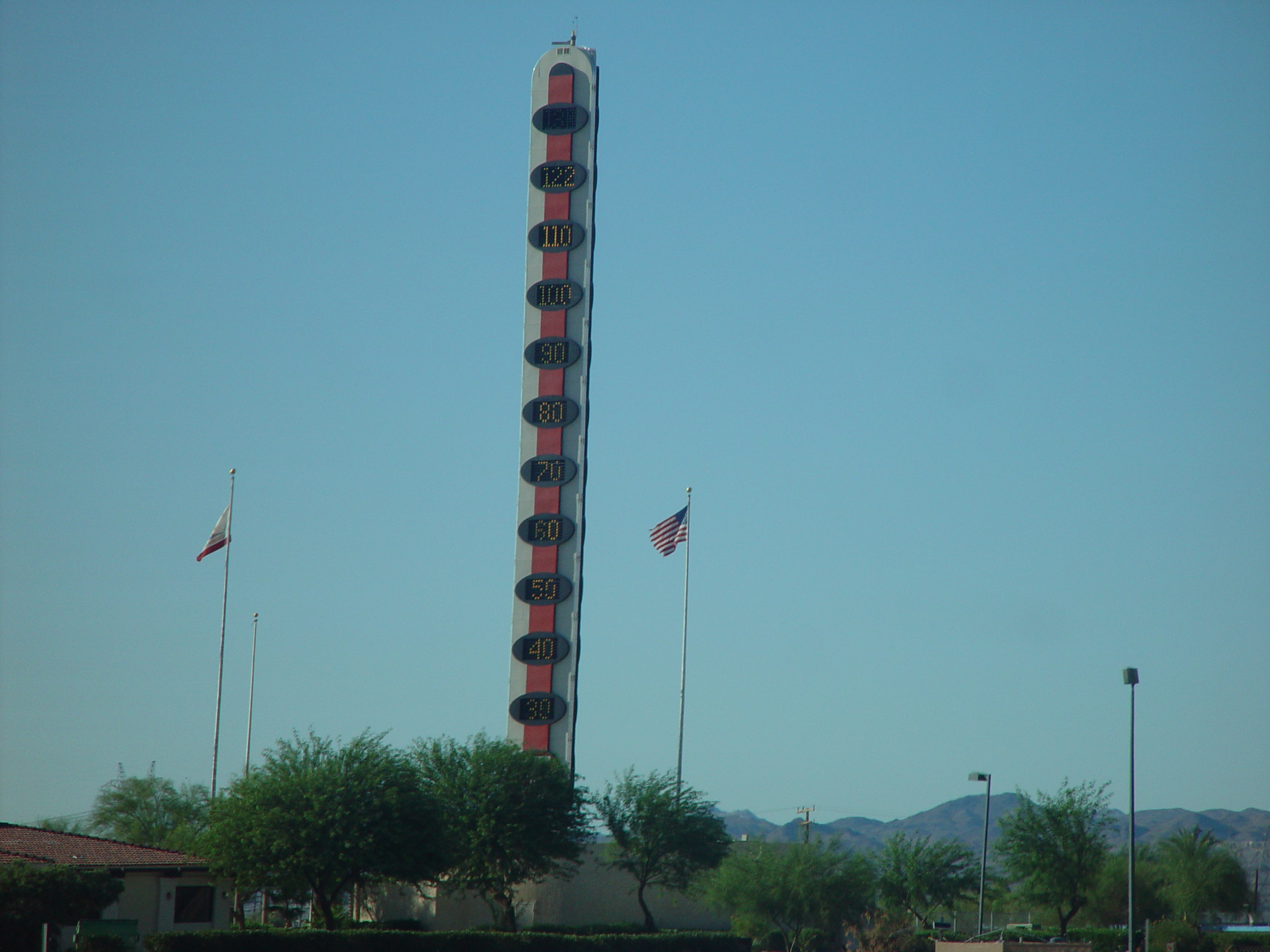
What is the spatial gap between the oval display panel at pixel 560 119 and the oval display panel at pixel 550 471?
1619cm

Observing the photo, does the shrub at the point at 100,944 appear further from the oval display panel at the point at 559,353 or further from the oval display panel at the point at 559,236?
the oval display panel at the point at 559,236

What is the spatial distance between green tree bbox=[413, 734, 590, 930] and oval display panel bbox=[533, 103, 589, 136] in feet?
96.3

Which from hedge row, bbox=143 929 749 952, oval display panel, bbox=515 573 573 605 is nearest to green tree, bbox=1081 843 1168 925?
hedge row, bbox=143 929 749 952

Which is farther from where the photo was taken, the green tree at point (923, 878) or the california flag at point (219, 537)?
the green tree at point (923, 878)

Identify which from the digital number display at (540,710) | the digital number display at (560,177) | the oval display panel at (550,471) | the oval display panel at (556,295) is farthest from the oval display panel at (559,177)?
the digital number display at (540,710)

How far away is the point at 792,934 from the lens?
69250mm

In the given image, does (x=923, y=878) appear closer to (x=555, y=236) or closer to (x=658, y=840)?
(x=658, y=840)

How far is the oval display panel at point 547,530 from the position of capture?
2618 inches

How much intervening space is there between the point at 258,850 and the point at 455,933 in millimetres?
7969

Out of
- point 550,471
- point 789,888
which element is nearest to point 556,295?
point 550,471

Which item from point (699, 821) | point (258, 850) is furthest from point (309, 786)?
point (699, 821)

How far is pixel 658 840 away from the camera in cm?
6706

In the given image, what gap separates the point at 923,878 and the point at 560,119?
1831 inches

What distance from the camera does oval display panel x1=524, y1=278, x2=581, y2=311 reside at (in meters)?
68.2
